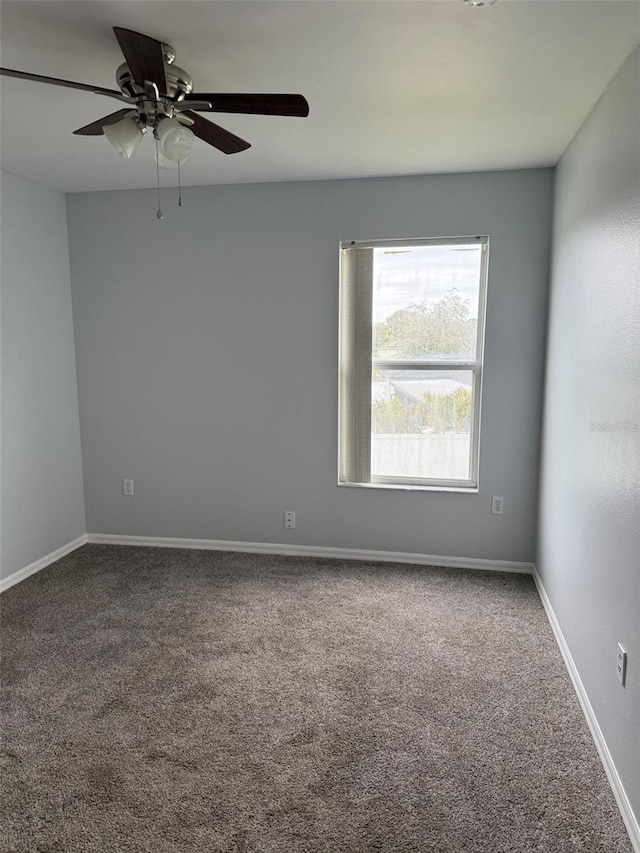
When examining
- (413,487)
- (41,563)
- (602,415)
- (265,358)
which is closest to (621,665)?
(602,415)

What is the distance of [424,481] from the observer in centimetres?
371

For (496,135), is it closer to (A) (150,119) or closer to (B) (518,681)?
(A) (150,119)

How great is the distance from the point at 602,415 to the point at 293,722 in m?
1.69

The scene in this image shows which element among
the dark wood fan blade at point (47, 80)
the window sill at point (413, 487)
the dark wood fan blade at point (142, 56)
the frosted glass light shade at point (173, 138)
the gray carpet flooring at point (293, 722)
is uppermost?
the dark wood fan blade at point (142, 56)

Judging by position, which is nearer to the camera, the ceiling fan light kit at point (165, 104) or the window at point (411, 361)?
the ceiling fan light kit at point (165, 104)

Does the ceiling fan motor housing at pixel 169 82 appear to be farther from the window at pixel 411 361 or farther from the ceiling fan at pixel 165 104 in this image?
the window at pixel 411 361

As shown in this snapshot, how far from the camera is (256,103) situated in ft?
5.80

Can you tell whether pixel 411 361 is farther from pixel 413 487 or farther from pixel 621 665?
pixel 621 665

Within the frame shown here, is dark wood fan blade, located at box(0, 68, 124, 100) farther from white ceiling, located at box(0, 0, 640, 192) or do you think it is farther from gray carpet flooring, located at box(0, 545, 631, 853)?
gray carpet flooring, located at box(0, 545, 631, 853)

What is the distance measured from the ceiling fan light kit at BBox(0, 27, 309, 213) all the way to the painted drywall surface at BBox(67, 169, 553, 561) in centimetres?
165

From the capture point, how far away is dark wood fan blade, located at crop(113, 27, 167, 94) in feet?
4.87

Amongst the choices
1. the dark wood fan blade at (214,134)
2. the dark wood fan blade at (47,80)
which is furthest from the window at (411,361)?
the dark wood fan blade at (47,80)

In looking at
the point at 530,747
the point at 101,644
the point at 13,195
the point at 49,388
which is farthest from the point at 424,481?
the point at 13,195

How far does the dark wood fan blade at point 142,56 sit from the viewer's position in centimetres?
148
